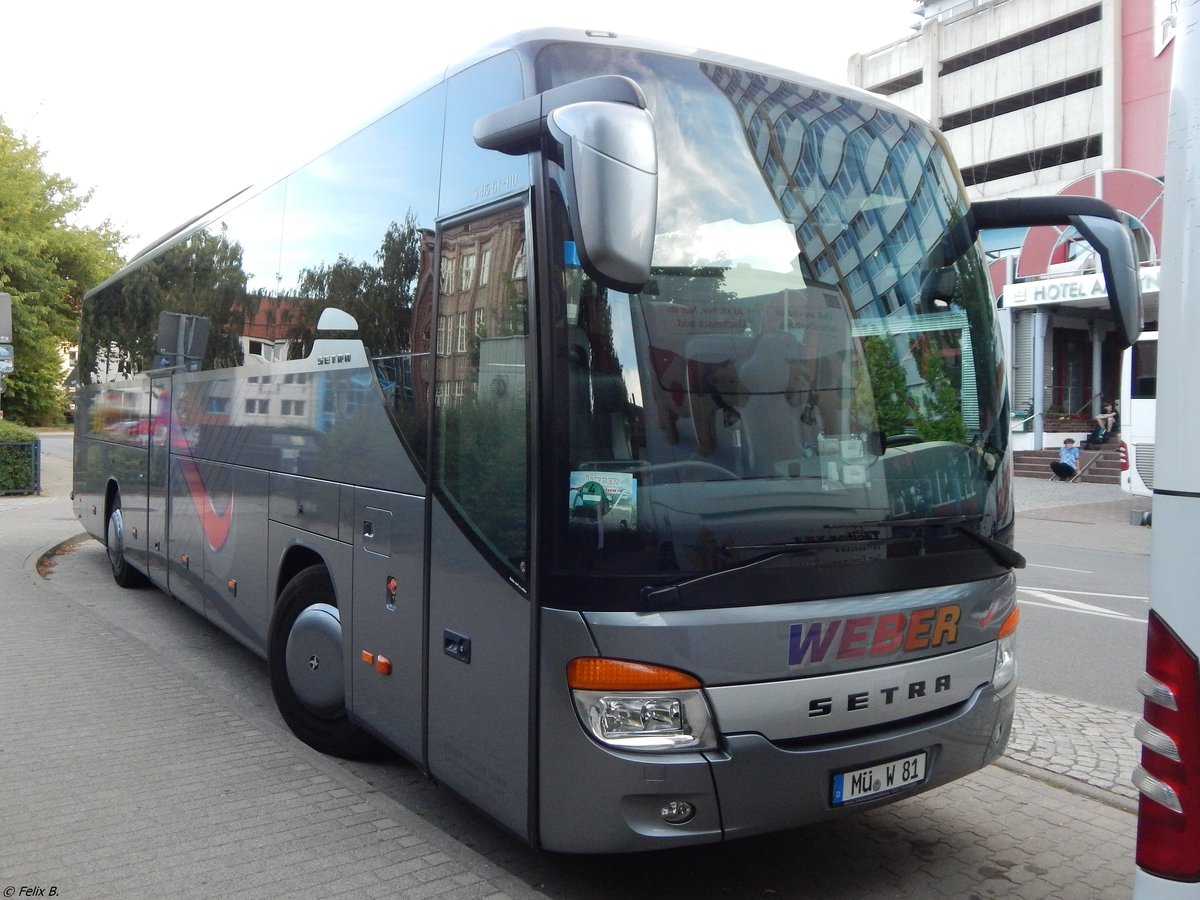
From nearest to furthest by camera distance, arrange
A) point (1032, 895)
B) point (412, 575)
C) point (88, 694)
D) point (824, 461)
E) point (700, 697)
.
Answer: point (700, 697)
point (824, 461)
point (1032, 895)
point (412, 575)
point (88, 694)

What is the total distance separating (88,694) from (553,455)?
15.4ft

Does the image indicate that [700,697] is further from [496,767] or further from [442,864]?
[442,864]

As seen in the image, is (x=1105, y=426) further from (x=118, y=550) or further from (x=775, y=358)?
(x=775, y=358)

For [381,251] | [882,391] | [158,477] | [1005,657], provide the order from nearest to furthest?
[882,391]
[1005,657]
[381,251]
[158,477]

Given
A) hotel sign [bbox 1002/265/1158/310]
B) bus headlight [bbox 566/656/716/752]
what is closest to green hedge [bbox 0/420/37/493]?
bus headlight [bbox 566/656/716/752]

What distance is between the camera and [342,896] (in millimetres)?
3943

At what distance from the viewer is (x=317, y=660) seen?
5527mm

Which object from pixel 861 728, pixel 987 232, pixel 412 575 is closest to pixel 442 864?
pixel 412 575

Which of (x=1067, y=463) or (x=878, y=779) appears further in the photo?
(x=1067, y=463)

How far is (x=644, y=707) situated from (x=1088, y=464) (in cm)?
2828

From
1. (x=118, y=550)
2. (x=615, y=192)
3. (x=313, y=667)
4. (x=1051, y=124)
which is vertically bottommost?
(x=118, y=550)

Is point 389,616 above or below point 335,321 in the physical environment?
below

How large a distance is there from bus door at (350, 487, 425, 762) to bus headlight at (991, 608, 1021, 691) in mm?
2314

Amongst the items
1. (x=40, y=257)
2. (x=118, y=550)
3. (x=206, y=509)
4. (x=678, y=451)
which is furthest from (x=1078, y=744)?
(x=40, y=257)
